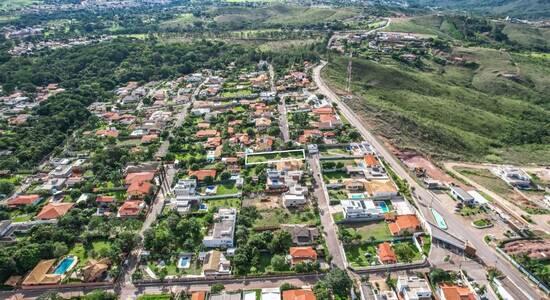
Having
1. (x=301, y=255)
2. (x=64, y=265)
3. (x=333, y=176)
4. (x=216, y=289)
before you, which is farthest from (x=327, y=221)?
(x=64, y=265)

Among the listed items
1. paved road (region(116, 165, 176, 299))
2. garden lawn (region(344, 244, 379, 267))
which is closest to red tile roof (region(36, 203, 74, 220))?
paved road (region(116, 165, 176, 299))

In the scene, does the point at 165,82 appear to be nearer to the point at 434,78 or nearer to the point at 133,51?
the point at 133,51

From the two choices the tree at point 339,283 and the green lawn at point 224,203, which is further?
the green lawn at point 224,203

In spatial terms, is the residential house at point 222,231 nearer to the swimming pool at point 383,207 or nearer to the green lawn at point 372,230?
the green lawn at point 372,230

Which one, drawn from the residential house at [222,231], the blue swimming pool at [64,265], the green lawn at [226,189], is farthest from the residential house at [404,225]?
the blue swimming pool at [64,265]


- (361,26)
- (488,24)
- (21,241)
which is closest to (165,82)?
(21,241)

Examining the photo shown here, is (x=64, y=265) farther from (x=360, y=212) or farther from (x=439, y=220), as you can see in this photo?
(x=439, y=220)
